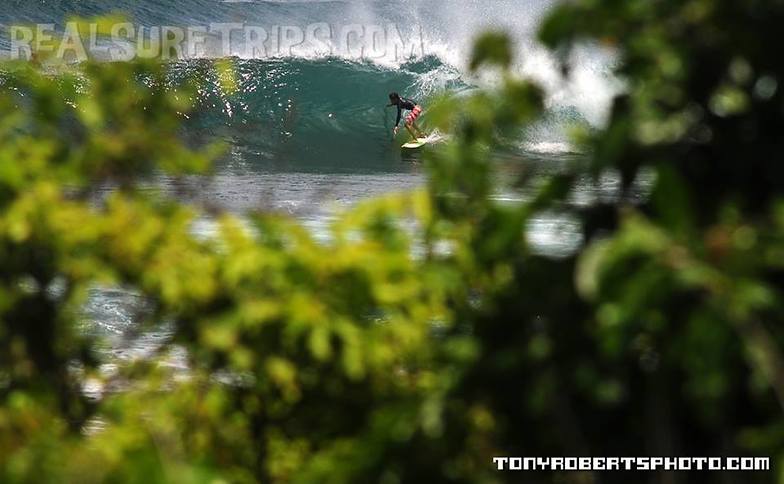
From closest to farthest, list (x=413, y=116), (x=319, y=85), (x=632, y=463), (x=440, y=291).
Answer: (x=632, y=463) < (x=440, y=291) < (x=413, y=116) < (x=319, y=85)

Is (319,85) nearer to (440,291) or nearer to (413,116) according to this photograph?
(413,116)

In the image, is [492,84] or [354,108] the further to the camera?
[354,108]

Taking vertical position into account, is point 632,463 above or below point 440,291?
below

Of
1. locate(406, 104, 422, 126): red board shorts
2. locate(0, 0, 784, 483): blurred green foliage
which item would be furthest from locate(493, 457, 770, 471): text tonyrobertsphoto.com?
locate(406, 104, 422, 126): red board shorts

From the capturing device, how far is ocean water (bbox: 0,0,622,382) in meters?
8.13

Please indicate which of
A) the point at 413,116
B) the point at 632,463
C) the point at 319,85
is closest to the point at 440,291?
the point at 632,463

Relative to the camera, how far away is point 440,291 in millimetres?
1795

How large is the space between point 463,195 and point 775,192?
0.40 meters

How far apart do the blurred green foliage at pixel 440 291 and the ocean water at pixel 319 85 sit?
30cm

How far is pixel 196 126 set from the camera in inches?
97.0

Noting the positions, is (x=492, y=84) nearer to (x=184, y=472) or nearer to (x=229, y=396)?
(x=229, y=396)

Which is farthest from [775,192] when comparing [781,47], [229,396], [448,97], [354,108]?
[354,108]

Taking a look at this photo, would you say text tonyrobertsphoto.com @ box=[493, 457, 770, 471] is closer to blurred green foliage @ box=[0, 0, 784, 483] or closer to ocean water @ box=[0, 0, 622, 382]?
blurred green foliage @ box=[0, 0, 784, 483]

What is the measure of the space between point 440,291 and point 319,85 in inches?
723
